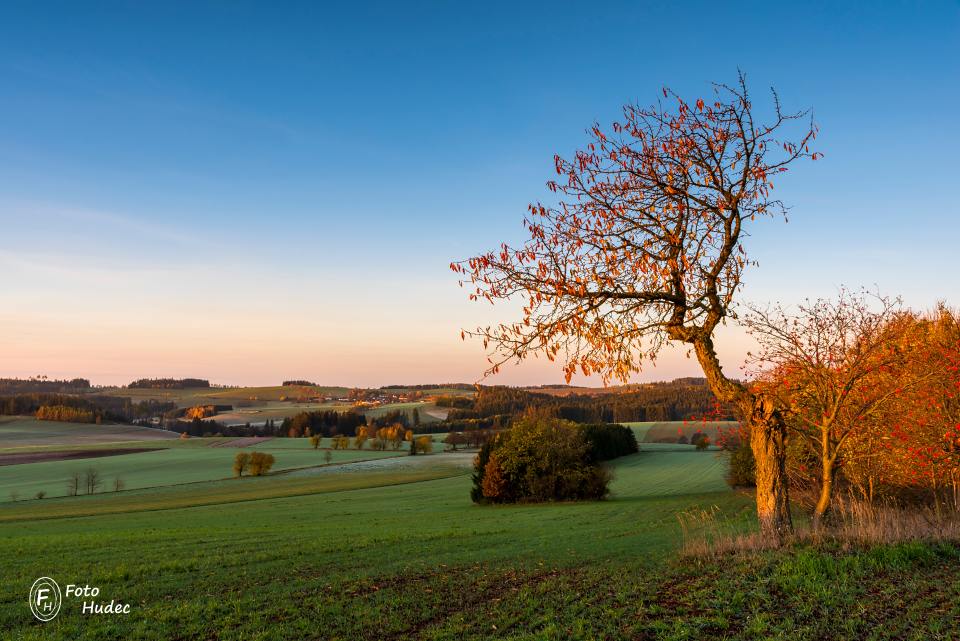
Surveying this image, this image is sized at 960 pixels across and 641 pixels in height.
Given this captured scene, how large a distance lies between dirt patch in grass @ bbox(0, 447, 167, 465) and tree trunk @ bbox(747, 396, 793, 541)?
324 ft

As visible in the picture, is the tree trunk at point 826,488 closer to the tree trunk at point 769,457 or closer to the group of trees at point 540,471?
the tree trunk at point 769,457

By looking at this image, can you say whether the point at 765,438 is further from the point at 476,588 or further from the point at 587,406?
the point at 587,406

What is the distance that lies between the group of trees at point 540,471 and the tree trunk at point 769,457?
112 feet

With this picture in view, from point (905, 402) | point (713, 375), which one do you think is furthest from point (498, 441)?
point (713, 375)

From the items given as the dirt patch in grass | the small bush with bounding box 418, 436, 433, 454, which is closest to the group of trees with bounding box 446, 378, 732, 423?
the small bush with bounding box 418, 436, 433, 454

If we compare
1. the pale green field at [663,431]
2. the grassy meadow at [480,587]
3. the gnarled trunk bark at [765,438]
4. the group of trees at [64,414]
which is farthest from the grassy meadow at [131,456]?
the gnarled trunk bark at [765,438]

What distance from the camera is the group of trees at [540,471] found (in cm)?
4503

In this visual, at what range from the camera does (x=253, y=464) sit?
2936 inches

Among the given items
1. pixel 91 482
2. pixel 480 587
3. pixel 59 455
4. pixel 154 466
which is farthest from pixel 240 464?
pixel 480 587

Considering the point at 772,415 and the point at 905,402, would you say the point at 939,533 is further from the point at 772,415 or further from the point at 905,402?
the point at 905,402

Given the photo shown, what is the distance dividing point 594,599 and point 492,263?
5241 mm

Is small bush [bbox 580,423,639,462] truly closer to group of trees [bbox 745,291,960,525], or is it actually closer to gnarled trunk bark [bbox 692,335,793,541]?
group of trees [bbox 745,291,960,525]

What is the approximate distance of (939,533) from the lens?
10664 millimetres

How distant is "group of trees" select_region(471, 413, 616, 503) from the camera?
45.0m
